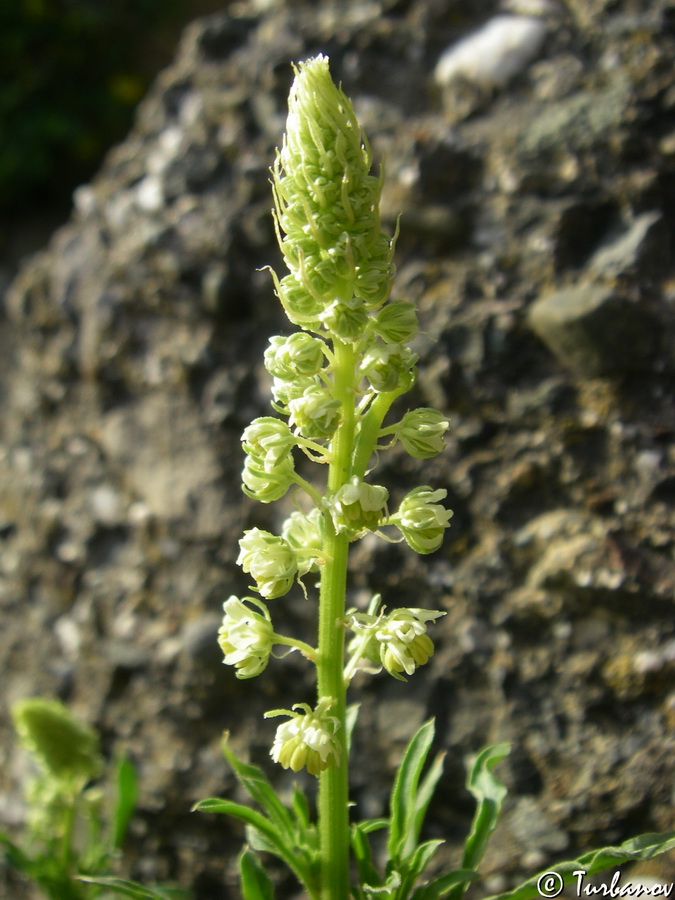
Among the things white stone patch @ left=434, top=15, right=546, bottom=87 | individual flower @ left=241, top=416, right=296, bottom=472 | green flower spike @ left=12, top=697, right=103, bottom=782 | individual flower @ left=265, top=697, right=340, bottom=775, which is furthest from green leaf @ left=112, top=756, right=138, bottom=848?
white stone patch @ left=434, top=15, right=546, bottom=87

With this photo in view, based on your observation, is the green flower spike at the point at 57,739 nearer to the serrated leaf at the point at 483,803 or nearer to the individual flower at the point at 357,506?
the serrated leaf at the point at 483,803

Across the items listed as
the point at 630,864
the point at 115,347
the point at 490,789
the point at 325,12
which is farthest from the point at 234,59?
the point at 630,864

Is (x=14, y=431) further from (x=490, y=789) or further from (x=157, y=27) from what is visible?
(x=157, y=27)

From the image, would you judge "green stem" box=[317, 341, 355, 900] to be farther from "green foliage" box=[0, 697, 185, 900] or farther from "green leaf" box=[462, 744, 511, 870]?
"green foliage" box=[0, 697, 185, 900]

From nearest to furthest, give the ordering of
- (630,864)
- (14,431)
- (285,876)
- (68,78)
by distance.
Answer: (630,864) < (285,876) < (14,431) < (68,78)

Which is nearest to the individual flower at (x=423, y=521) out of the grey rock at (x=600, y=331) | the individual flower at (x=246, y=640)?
the individual flower at (x=246, y=640)
